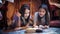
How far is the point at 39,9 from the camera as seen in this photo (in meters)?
1.76

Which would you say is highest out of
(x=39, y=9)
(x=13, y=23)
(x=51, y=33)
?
(x=39, y=9)

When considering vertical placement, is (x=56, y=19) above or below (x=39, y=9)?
below

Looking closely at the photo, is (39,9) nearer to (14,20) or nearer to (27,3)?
(27,3)

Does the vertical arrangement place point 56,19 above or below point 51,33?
above

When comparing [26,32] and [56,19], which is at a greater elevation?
[56,19]

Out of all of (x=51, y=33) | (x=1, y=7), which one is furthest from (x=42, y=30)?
(x=1, y=7)

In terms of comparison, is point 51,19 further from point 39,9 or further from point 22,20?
point 22,20

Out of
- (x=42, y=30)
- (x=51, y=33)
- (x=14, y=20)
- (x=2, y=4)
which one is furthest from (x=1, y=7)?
(x=51, y=33)

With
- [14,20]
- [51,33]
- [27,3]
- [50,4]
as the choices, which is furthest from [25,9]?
[51,33]

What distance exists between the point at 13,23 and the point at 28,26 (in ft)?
0.61

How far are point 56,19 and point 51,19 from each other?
6cm

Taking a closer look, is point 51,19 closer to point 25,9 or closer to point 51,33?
point 51,33

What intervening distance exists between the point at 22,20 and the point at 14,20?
0.10 meters

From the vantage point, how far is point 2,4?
70.7 inches
